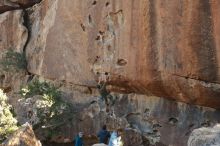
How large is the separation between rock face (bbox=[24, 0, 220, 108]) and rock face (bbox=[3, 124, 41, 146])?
4022 mm

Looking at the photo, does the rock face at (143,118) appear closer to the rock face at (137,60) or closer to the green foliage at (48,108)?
the rock face at (137,60)

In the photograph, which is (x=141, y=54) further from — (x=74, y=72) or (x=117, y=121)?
(x=74, y=72)

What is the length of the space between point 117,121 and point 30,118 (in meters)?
2.81

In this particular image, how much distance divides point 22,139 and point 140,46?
14.9 ft

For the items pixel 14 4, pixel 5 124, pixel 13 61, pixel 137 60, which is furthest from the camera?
pixel 14 4

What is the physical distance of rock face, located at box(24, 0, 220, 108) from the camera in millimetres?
13531

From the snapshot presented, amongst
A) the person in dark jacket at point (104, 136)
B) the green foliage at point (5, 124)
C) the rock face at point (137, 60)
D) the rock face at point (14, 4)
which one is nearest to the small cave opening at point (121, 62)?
the rock face at point (137, 60)

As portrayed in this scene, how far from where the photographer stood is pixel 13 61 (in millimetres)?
19828

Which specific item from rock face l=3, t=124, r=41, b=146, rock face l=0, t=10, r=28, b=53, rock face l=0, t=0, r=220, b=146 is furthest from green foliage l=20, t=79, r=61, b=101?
rock face l=3, t=124, r=41, b=146

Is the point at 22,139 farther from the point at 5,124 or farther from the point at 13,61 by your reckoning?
the point at 13,61

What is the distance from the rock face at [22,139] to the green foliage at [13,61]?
768cm

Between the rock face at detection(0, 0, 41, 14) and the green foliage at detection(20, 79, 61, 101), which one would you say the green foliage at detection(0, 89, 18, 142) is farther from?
the rock face at detection(0, 0, 41, 14)

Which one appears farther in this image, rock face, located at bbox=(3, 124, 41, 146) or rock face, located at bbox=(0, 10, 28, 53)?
rock face, located at bbox=(0, 10, 28, 53)

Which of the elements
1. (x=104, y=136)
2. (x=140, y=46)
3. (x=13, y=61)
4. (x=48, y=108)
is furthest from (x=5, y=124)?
(x=13, y=61)
